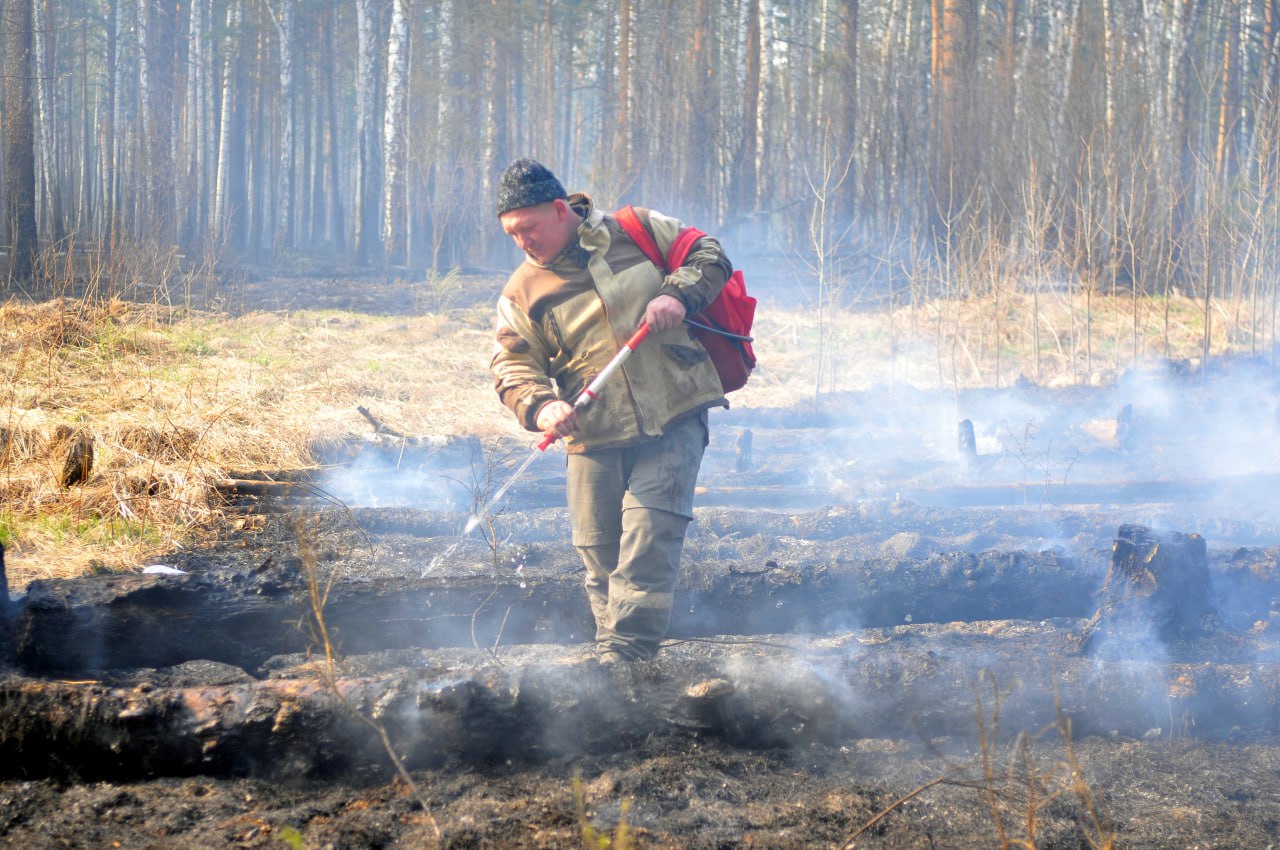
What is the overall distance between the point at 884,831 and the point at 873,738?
2.35 ft

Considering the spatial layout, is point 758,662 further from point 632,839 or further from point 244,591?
point 244,591

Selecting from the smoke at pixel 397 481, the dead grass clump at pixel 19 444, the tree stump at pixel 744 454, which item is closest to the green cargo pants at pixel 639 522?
the smoke at pixel 397 481

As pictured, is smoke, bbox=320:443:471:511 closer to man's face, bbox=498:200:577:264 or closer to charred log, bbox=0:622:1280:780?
charred log, bbox=0:622:1280:780

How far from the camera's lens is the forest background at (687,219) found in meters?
7.54

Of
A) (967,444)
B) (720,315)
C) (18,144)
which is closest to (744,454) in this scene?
(967,444)

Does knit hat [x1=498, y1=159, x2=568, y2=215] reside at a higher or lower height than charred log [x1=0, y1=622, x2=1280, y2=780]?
higher

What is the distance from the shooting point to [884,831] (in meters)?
2.65

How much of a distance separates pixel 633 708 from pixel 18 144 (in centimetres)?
1265

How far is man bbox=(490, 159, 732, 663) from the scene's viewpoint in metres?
3.48

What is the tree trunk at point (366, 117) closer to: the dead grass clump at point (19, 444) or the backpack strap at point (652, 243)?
the dead grass clump at point (19, 444)

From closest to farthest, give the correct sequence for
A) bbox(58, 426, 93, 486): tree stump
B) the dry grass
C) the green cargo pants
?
the green cargo pants → the dry grass → bbox(58, 426, 93, 486): tree stump

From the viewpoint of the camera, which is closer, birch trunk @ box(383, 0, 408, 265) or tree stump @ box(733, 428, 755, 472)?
tree stump @ box(733, 428, 755, 472)

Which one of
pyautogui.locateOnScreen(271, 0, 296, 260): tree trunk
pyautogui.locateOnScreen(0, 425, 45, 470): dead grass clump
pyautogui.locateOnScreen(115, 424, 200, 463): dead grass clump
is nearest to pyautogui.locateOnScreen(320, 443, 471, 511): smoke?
pyautogui.locateOnScreen(115, 424, 200, 463): dead grass clump

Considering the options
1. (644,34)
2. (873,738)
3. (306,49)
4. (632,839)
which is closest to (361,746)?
(632,839)
